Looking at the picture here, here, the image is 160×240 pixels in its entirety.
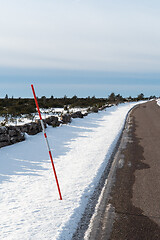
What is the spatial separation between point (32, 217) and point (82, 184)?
6.10 ft

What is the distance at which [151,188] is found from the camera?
5398 millimetres

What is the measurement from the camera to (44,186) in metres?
5.69

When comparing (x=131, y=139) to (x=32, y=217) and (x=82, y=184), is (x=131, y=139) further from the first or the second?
(x=32, y=217)

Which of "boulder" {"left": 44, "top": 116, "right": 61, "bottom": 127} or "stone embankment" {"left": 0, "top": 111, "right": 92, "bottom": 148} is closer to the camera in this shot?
"stone embankment" {"left": 0, "top": 111, "right": 92, "bottom": 148}

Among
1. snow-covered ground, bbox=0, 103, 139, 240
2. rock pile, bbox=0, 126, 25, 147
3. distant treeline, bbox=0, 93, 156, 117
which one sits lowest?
snow-covered ground, bbox=0, 103, 139, 240

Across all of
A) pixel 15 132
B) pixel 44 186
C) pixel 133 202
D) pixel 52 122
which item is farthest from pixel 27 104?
pixel 133 202

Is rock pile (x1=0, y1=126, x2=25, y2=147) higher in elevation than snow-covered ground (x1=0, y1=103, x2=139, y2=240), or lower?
higher

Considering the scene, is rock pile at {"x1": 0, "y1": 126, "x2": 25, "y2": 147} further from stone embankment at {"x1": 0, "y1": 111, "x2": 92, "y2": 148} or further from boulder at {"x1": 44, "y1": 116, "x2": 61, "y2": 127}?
boulder at {"x1": 44, "y1": 116, "x2": 61, "y2": 127}

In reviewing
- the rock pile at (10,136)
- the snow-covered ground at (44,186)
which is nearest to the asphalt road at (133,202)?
the snow-covered ground at (44,186)

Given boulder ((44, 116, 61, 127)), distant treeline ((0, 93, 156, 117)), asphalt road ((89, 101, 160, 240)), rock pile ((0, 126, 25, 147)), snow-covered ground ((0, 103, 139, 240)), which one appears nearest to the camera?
asphalt road ((89, 101, 160, 240))

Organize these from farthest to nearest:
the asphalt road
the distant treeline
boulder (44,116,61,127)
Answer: the distant treeline, boulder (44,116,61,127), the asphalt road

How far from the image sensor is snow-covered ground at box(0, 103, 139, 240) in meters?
3.82

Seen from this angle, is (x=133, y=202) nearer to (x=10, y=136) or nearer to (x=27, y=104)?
(x=10, y=136)

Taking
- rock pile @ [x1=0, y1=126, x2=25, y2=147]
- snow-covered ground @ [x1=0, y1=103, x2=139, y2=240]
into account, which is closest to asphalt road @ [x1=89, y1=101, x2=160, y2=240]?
snow-covered ground @ [x1=0, y1=103, x2=139, y2=240]
